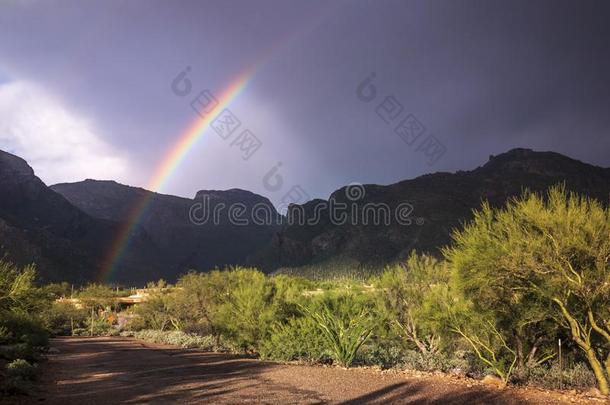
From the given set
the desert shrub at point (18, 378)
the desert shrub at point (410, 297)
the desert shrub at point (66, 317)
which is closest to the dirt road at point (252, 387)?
the desert shrub at point (18, 378)

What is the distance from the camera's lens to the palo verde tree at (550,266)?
11.9 m

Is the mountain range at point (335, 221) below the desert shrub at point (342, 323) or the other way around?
the other way around

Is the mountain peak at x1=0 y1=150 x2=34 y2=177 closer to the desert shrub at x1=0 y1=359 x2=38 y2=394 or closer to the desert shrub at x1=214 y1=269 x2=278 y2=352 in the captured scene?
the desert shrub at x1=214 y1=269 x2=278 y2=352

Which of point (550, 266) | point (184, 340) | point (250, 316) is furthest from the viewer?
point (184, 340)

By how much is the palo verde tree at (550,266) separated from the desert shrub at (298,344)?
8.27 meters

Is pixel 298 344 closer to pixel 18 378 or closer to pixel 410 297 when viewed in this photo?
pixel 410 297

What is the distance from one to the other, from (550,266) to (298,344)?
12231 millimetres

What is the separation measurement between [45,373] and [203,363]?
638 centimetres

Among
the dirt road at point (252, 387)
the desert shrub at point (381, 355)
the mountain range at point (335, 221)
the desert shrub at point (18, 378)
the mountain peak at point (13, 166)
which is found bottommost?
the desert shrub at point (381, 355)

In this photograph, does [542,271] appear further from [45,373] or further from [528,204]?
[45,373]

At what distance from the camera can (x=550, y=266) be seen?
12.2m

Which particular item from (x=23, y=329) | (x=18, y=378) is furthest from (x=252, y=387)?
(x=23, y=329)

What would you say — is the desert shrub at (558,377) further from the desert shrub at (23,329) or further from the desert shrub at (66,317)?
the desert shrub at (66,317)

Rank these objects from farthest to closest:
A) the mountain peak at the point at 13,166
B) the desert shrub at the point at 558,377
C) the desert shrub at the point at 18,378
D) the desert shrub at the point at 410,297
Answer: the mountain peak at the point at 13,166, the desert shrub at the point at 410,297, the desert shrub at the point at 558,377, the desert shrub at the point at 18,378
